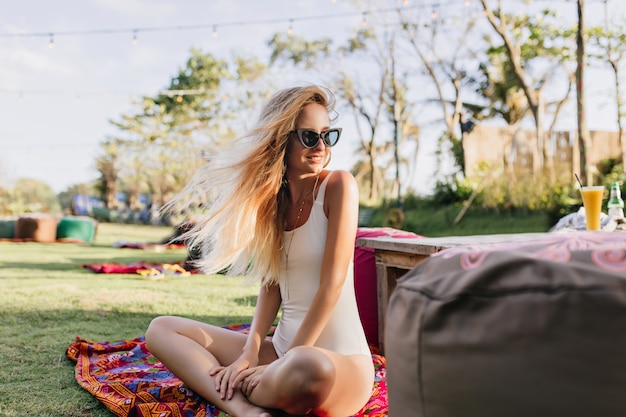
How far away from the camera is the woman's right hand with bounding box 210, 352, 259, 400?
1.95m

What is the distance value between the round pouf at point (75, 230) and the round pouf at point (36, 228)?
0.16 metres

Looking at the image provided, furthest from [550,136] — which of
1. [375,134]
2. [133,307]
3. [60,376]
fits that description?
[60,376]

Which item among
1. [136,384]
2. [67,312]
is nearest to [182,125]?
[67,312]

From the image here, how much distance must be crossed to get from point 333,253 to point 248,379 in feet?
1.74

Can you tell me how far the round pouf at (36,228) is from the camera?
13352mm

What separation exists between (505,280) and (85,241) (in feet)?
46.1

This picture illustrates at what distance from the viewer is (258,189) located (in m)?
2.20

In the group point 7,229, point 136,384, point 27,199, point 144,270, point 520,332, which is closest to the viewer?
point 520,332

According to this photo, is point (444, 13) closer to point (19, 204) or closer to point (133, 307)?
point (133, 307)

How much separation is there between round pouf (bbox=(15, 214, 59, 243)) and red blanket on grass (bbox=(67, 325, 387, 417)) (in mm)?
11388

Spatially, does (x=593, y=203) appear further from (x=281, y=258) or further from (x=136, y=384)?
(x=136, y=384)

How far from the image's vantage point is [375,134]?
880 inches

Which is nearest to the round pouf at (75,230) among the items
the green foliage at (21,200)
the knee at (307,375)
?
the green foliage at (21,200)

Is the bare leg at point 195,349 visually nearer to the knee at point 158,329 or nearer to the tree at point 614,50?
the knee at point 158,329
